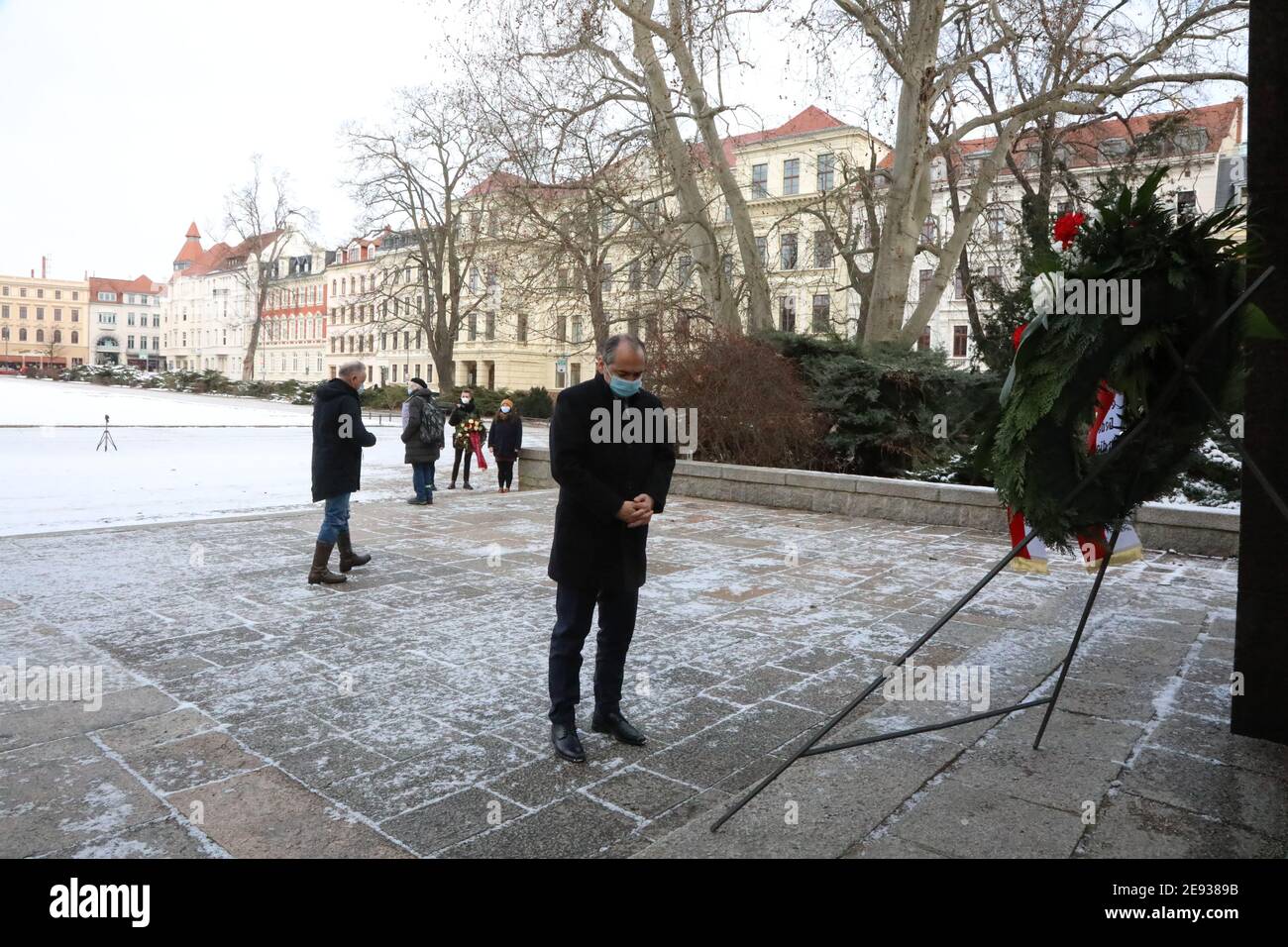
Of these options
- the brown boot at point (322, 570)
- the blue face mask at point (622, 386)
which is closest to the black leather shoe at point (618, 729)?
the blue face mask at point (622, 386)

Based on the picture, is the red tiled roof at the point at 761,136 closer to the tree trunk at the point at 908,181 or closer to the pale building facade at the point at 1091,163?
the pale building facade at the point at 1091,163

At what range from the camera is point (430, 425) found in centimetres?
1333

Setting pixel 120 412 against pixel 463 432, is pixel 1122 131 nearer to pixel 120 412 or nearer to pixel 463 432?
pixel 463 432

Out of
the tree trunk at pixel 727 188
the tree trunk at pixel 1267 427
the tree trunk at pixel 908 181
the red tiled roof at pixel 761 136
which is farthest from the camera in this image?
the red tiled roof at pixel 761 136

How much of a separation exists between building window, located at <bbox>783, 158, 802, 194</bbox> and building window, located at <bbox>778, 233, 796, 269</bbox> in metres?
4.89

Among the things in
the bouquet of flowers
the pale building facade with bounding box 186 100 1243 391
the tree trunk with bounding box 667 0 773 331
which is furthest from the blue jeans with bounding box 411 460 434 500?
the tree trunk with bounding box 667 0 773 331

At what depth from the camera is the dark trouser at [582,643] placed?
405 centimetres

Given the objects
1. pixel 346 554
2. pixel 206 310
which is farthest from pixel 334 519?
pixel 206 310

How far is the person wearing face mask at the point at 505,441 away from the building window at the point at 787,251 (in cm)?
1265

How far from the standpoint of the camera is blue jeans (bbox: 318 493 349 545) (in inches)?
297
